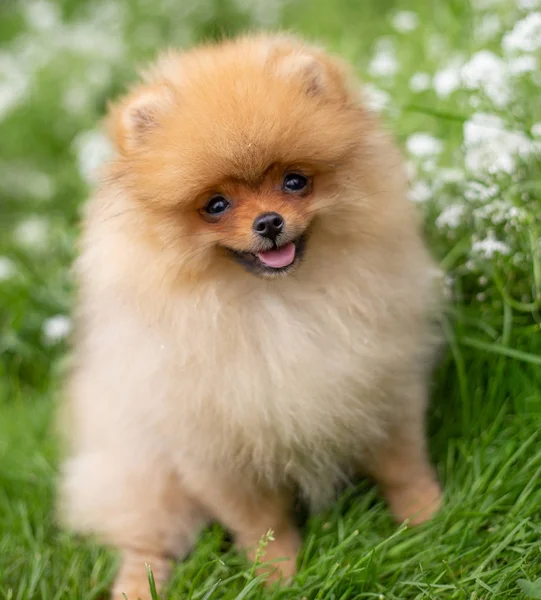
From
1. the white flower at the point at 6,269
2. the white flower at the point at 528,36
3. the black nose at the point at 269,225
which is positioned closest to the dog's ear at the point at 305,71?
the black nose at the point at 269,225

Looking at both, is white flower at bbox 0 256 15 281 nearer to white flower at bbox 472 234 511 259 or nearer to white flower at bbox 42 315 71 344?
white flower at bbox 42 315 71 344

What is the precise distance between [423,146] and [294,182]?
46.6 inches

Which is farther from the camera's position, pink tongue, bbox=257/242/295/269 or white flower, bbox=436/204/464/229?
white flower, bbox=436/204/464/229

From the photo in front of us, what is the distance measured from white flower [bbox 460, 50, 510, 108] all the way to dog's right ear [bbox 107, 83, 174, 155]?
3.84 feet

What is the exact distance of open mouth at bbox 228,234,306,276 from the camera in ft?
5.73

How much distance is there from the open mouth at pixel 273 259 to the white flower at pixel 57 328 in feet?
5.39

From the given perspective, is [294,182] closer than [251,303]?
Yes

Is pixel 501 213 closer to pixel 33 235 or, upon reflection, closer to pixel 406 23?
pixel 406 23

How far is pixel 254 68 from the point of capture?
5.74ft

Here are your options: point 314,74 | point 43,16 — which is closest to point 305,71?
point 314,74

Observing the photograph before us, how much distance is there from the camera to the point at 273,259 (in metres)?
1.75

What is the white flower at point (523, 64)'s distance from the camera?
8.05 feet

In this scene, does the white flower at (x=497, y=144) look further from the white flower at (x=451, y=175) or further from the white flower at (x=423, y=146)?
the white flower at (x=423, y=146)

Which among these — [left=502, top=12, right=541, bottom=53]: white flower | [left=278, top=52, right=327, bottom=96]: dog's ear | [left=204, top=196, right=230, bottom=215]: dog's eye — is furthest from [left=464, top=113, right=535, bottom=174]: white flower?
[left=204, top=196, right=230, bottom=215]: dog's eye
